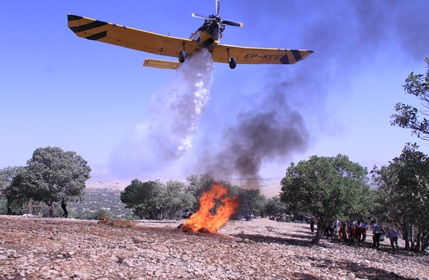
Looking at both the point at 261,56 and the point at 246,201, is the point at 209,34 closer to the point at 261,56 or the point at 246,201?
the point at 261,56

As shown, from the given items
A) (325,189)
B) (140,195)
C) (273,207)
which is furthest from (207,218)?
(273,207)

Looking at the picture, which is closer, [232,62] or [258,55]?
[232,62]

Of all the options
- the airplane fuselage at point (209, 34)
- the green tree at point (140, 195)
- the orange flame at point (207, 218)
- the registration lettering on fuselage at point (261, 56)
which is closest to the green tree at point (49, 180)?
the green tree at point (140, 195)

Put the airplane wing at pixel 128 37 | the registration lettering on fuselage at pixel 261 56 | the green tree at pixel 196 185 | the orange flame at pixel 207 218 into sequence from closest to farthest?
the airplane wing at pixel 128 37, the orange flame at pixel 207 218, the registration lettering on fuselage at pixel 261 56, the green tree at pixel 196 185

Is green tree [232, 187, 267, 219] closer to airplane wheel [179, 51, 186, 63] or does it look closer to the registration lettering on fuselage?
the registration lettering on fuselage

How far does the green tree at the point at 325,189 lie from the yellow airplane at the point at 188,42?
7.05 meters

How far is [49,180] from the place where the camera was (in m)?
36.0

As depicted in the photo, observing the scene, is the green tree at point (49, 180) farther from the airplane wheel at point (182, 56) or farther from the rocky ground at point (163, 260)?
the airplane wheel at point (182, 56)

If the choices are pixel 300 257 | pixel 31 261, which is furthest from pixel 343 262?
pixel 31 261

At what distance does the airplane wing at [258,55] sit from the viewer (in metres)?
21.7

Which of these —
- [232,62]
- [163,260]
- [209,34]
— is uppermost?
[209,34]

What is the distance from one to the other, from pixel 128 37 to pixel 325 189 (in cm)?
1394

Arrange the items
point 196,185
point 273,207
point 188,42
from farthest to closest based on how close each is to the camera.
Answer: point 273,207
point 196,185
point 188,42

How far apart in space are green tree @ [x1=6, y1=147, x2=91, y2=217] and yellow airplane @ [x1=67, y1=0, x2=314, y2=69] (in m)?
21.7
